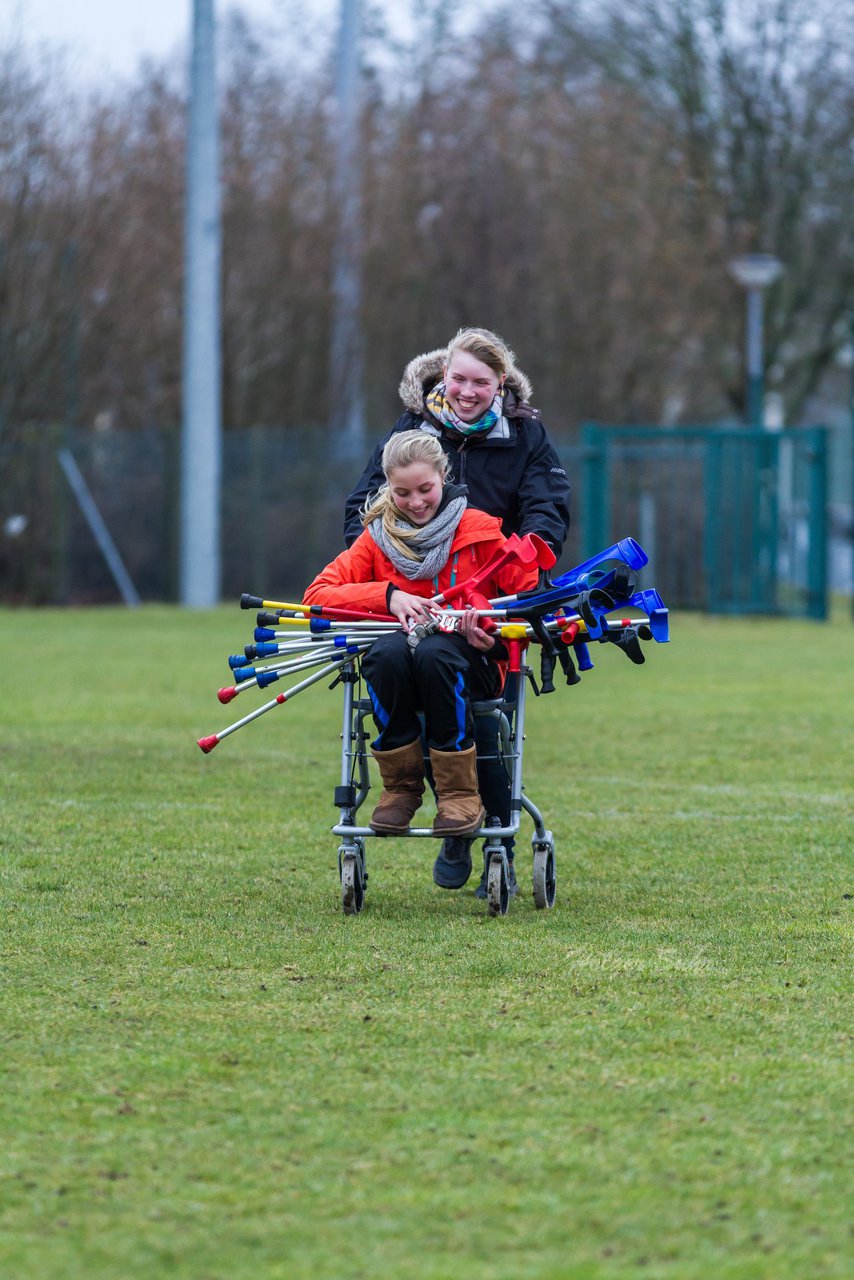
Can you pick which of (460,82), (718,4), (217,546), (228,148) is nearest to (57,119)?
(228,148)

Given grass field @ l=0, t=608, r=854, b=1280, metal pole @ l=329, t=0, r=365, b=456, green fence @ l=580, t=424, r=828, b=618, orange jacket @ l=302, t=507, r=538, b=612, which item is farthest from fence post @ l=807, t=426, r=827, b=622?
orange jacket @ l=302, t=507, r=538, b=612

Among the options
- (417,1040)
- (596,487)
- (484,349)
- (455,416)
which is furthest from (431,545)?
(596,487)

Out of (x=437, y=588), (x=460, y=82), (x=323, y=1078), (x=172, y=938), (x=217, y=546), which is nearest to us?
(x=323, y=1078)

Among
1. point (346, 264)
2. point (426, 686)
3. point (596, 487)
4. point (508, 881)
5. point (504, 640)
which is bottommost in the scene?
point (508, 881)

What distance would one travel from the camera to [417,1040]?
4363mm

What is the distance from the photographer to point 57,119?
24.0m

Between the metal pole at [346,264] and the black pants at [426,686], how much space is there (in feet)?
69.4

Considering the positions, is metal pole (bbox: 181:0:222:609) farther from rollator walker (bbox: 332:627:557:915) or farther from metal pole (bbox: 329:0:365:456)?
rollator walker (bbox: 332:627:557:915)

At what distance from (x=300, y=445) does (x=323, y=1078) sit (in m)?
19.8

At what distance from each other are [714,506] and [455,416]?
15006 millimetres

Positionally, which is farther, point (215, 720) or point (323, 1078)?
point (215, 720)

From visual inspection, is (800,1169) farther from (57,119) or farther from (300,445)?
(57,119)

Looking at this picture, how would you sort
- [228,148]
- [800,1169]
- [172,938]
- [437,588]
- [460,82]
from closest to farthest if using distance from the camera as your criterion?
[800,1169] < [172,938] < [437,588] < [228,148] < [460,82]

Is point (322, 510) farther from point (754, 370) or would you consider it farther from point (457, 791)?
point (457, 791)
